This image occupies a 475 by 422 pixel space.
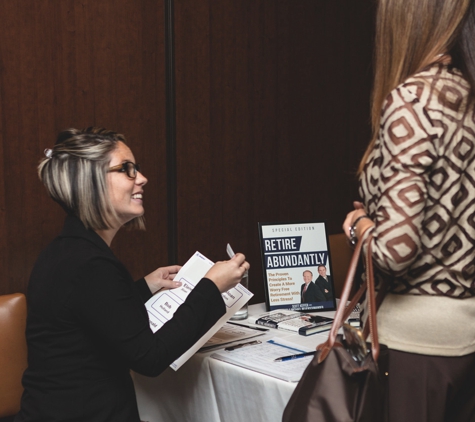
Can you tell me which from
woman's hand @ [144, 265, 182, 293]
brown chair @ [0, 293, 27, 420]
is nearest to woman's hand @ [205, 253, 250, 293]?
woman's hand @ [144, 265, 182, 293]

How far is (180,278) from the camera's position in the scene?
2135 mm

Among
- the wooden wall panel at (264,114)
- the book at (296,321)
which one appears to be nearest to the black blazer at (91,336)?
the book at (296,321)

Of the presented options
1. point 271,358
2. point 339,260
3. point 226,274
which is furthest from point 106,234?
point 339,260

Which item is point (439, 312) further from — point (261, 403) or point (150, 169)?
point (150, 169)

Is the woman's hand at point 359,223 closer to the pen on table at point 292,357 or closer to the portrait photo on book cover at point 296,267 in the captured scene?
the pen on table at point 292,357

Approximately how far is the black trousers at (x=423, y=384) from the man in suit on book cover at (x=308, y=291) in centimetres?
138

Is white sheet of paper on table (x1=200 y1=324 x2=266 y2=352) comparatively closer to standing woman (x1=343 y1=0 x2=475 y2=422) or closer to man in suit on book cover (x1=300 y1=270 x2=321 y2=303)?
man in suit on book cover (x1=300 y1=270 x2=321 y2=303)

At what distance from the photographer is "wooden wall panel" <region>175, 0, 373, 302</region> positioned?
11.4ft

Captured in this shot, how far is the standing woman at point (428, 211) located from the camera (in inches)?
48.7

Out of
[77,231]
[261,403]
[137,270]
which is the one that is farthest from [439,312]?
[137,270]

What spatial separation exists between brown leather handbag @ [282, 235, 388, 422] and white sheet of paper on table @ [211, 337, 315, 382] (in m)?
0.49

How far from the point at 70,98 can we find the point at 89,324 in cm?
146

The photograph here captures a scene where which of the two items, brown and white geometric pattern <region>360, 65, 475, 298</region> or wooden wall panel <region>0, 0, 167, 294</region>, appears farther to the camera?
wooden wall panel <region>0, 0, 167, 294</region>

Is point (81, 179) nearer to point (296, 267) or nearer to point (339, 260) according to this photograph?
point (296, 267)
